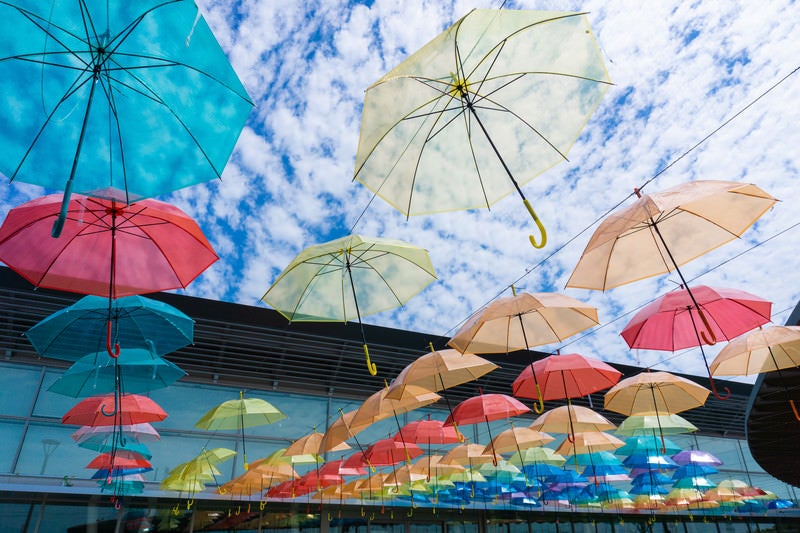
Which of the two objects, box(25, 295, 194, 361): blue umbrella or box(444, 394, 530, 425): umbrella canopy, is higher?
box(25, 295, 194, 361): blue umbrella

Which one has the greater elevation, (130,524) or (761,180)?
(761,180)

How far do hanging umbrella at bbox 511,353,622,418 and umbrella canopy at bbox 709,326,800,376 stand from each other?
142 centimetres

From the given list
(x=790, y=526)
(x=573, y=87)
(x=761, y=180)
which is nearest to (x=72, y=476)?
(x=573, y=87)

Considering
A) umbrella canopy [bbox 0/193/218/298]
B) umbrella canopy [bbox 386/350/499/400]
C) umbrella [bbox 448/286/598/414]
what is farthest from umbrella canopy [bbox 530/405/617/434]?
umbrella canopy [bbox 0/193/218/298]

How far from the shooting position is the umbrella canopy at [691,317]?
19.7ft

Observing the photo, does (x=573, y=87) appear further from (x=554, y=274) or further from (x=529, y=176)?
(x=554, y=274)

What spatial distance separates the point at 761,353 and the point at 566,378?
8.60ft

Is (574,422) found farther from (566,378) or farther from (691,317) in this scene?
(691,317)

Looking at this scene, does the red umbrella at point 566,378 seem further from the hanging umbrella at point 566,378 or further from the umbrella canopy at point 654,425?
the umbrella canopy at point 654,425

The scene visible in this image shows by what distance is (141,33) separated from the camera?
10.0 ft

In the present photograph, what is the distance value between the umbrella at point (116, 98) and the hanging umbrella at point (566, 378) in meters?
5.88

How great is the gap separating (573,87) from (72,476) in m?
13.9

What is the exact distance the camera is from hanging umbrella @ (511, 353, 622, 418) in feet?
25.1

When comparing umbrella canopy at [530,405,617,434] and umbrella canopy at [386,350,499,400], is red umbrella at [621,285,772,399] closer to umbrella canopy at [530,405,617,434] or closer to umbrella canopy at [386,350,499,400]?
umbrella canopy at [386,350,499,400]
